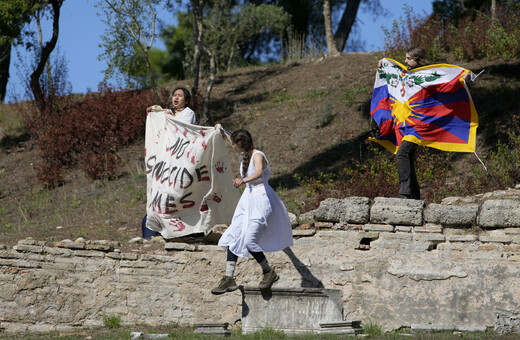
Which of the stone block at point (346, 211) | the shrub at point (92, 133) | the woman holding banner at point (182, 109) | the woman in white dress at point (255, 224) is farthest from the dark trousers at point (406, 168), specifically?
the shrub at point (92, 133)

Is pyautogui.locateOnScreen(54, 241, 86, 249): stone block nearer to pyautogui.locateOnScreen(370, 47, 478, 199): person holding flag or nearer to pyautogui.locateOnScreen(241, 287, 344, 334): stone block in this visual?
pyautogui.locateOnScreen(241, 287, 344, 334): stone block

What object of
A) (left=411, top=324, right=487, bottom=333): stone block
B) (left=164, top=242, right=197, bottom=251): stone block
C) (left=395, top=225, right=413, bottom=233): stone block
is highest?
(left=395, top=225, right=413, bottom=233): stone block

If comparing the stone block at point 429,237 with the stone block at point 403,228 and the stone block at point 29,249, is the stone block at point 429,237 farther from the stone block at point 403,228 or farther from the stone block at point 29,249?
the stone block at point 29,249

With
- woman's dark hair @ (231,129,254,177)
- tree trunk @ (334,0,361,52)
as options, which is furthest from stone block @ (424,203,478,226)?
tree trunk @ (334,0,361,52)

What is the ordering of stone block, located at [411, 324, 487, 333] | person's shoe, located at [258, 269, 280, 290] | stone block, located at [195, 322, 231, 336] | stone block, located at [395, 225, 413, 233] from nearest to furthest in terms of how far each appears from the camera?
stone block, located at [411, 324, 487, 333]
stone block, located at [195, 322, 231, 336]
person's shoe, located at [258, 269, 280, 290]
stone block, located at [395, 225, 413, 233]

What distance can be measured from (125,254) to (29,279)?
4.03 feet

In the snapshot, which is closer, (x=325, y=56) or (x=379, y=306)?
(x=379, y=306)

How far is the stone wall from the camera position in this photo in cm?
683

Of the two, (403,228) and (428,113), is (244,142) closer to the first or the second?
(403,228)

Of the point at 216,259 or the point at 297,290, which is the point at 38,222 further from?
the point at 297,290

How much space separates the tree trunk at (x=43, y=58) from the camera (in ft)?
54.1

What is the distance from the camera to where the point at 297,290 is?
6.67 metres

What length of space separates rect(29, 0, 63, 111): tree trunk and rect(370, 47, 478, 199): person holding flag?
10.6 metres

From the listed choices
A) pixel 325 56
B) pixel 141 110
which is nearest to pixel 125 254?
pixel 141 110
